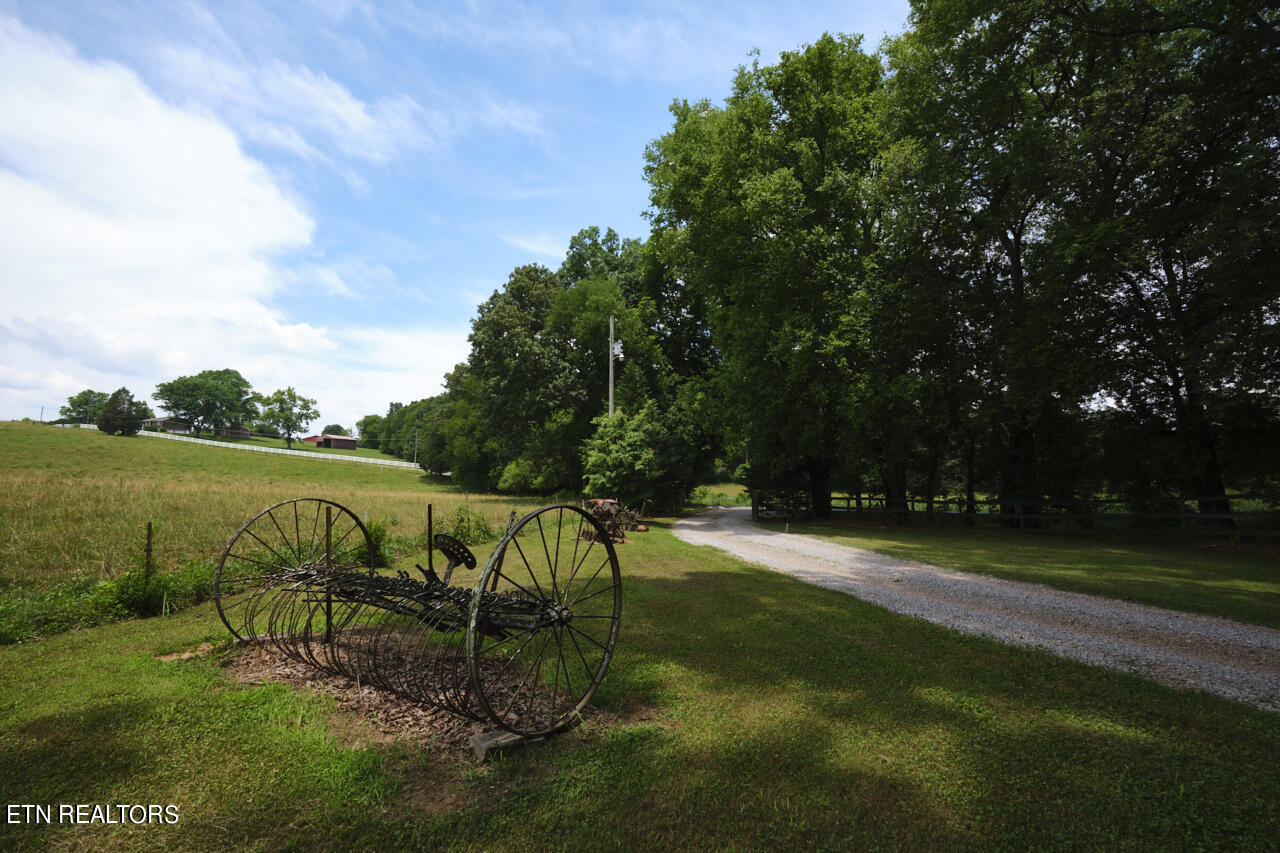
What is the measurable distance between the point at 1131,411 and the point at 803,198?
41.2 feet

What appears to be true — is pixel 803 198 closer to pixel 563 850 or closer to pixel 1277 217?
pixel 1277 217

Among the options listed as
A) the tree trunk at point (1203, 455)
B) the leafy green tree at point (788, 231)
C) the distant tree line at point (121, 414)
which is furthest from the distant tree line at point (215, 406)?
the tree trunk at point (1203, 455)

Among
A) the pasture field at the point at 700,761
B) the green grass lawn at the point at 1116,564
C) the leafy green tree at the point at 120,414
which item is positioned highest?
the leafy green tree at the point at 120,414

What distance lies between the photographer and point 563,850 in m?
2.79

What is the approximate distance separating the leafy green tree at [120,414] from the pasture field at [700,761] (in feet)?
218

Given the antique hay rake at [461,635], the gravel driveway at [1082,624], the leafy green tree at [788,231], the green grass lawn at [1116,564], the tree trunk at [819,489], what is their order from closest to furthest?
1. the antique hay rake at [461,635]
2. the gravel driveway at [1082,624]
3. the green grass lawn at [1116,564]
4. the leafy green tree at [788,231]
5. the tree trunk at [819,489]

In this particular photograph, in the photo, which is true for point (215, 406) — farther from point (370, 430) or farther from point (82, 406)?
point (370, 430)

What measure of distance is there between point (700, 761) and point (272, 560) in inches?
397

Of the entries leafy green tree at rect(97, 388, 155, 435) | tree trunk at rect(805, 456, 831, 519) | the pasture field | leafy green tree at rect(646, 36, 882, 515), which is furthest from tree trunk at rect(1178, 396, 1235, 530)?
leafy green tree at rect(97, 388, 155, 435)

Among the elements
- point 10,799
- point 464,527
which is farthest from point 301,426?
point 10,799

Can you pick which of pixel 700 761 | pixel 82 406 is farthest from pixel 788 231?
pixel 82 406

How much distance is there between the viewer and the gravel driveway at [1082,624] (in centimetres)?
519

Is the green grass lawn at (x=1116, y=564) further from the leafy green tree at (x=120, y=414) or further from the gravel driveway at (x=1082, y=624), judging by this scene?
the leafy green tree at (x=120, y=414)

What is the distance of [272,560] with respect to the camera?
33.8ft
